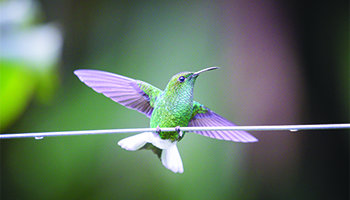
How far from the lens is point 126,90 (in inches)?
45.9

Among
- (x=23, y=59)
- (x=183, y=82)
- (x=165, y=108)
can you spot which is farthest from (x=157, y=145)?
(x=23, y=59)

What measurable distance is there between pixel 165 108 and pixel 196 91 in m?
1.05

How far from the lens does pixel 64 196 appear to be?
2.01 metres

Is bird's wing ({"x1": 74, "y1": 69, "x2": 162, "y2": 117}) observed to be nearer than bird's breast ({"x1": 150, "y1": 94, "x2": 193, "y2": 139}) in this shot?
No

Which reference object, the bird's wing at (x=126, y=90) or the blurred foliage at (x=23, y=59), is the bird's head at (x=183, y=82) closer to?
the bird's wing at (x=126, y=90)

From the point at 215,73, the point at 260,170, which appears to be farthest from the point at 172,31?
the point at 260,170

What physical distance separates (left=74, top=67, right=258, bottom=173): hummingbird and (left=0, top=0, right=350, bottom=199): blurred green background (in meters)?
0.83

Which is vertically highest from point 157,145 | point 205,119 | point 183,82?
point 183,82

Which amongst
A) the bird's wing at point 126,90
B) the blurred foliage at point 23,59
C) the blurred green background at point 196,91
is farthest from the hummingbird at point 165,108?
the blurred foliage at point 23,59

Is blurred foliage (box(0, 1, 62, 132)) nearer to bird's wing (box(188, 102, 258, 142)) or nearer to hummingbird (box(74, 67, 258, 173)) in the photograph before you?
hummingbird (box(74, 67, 258, 173))

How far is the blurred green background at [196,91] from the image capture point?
1878 millimetres

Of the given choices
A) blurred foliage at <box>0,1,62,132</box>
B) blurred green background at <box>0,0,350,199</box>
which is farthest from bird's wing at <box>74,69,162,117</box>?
blurred foliage at <box>0,1,62,132</box>

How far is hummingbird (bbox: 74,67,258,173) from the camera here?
1.00m

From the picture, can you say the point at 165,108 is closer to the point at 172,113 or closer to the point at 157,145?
the point at 172,113
